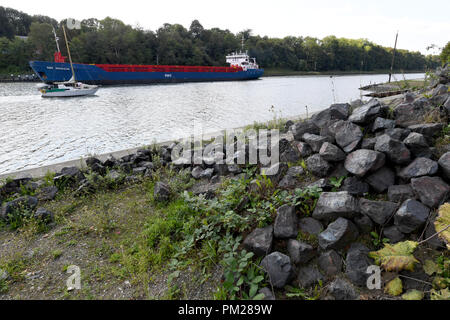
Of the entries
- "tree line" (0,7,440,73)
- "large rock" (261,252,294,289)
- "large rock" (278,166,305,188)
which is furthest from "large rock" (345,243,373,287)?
"tree line" (0,7,440,73)

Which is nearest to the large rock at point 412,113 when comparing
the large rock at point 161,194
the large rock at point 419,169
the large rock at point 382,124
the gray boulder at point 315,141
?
the large rock at point 382,124

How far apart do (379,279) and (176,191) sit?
3309 millimetres

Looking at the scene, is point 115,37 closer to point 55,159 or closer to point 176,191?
point 55,159

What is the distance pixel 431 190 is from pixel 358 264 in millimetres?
1133

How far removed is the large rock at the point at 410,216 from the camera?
2367mm

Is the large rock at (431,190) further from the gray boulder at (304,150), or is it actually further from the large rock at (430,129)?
the gray boulder at (304,150)

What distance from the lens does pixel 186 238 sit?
314 centimetres

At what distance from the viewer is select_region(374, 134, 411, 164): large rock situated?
2.91 m

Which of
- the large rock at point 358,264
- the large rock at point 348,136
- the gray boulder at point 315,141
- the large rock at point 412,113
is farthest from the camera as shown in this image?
the gray boulder at point 315,141

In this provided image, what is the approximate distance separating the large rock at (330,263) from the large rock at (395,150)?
1.46 m

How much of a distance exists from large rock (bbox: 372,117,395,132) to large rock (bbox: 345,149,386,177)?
0.75m

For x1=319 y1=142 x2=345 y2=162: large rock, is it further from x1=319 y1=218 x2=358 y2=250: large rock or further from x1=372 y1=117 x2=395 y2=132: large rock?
x1=319 y1=218 x2=358 y2=250: large rock

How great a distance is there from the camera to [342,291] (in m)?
2.12
